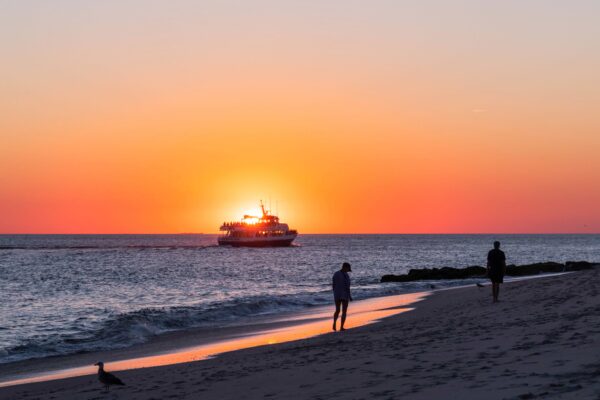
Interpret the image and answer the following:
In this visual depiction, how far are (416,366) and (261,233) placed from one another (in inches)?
6052

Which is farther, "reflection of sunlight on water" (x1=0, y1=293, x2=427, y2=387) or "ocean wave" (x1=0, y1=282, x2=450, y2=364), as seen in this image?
"ocean wave" (x1=0, y1=282, x2=450, y2=364)

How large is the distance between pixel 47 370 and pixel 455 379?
12019mm

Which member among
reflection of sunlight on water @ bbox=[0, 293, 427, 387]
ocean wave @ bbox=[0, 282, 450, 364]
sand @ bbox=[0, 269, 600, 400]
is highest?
sand @ bbox=[0, 269, 600, 400]

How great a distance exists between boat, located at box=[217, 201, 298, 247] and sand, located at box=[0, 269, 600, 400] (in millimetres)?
145449

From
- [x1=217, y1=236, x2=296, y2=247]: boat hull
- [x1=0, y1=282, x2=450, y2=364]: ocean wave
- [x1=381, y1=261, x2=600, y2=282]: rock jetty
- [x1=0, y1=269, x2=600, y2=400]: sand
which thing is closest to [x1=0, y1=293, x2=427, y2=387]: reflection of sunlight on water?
[x1=0, y1=269, x2=600, y2=400]: sand

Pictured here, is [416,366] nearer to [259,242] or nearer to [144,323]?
[144,323]

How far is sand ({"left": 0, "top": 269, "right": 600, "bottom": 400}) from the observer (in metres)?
7.73

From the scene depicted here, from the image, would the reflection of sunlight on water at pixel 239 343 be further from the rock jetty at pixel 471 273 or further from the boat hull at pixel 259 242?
the boat hull at pixel 259 242

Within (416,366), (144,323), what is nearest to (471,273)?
(144,323)

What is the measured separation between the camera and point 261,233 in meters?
163

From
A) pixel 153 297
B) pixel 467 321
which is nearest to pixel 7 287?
pixel 153 297

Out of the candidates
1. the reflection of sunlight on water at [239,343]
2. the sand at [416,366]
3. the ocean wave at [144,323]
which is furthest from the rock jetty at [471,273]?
the sand at [416,366]

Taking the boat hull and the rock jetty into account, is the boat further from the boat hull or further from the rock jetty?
the rock jetty

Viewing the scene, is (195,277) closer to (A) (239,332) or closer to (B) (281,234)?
(A) (239,332)
